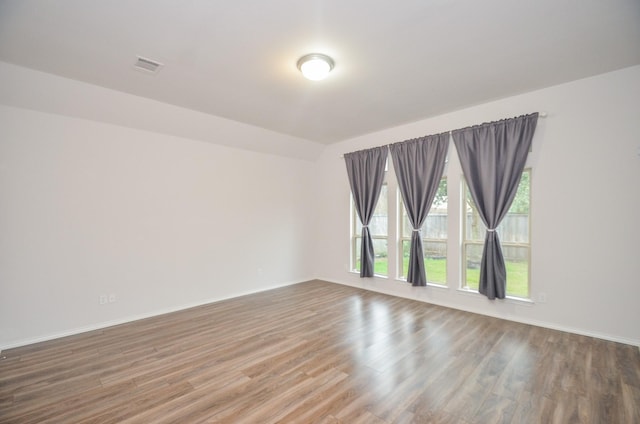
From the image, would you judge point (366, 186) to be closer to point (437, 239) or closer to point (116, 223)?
point (437, 239)

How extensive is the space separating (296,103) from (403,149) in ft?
6.79

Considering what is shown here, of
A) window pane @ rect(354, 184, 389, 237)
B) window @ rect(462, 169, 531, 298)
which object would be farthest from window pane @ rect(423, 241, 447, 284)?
window pane @ rect(354, 184, 389, 237)

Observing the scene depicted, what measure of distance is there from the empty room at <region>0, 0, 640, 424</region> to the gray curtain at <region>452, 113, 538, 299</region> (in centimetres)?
3

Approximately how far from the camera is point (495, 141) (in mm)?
3877

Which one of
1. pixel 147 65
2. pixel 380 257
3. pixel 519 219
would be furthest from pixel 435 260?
pixel 147 65

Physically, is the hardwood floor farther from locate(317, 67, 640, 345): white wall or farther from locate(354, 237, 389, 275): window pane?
locate(354, 237, 389, 275): window pane

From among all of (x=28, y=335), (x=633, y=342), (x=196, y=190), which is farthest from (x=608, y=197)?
(x=28, y=335)

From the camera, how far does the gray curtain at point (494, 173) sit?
3686 millimetres

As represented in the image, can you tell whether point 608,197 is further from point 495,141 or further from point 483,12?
point 483,12

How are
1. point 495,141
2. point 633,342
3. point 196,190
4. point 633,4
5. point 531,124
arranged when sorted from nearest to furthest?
point 633,4, point 633,342, point 531,124, point 495,141, point 196,190

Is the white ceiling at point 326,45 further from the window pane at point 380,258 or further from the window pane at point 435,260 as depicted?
the window pane at point 380,258

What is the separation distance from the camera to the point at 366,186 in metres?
5.46

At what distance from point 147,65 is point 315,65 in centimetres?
173

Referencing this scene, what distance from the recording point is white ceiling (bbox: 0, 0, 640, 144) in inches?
83.9
